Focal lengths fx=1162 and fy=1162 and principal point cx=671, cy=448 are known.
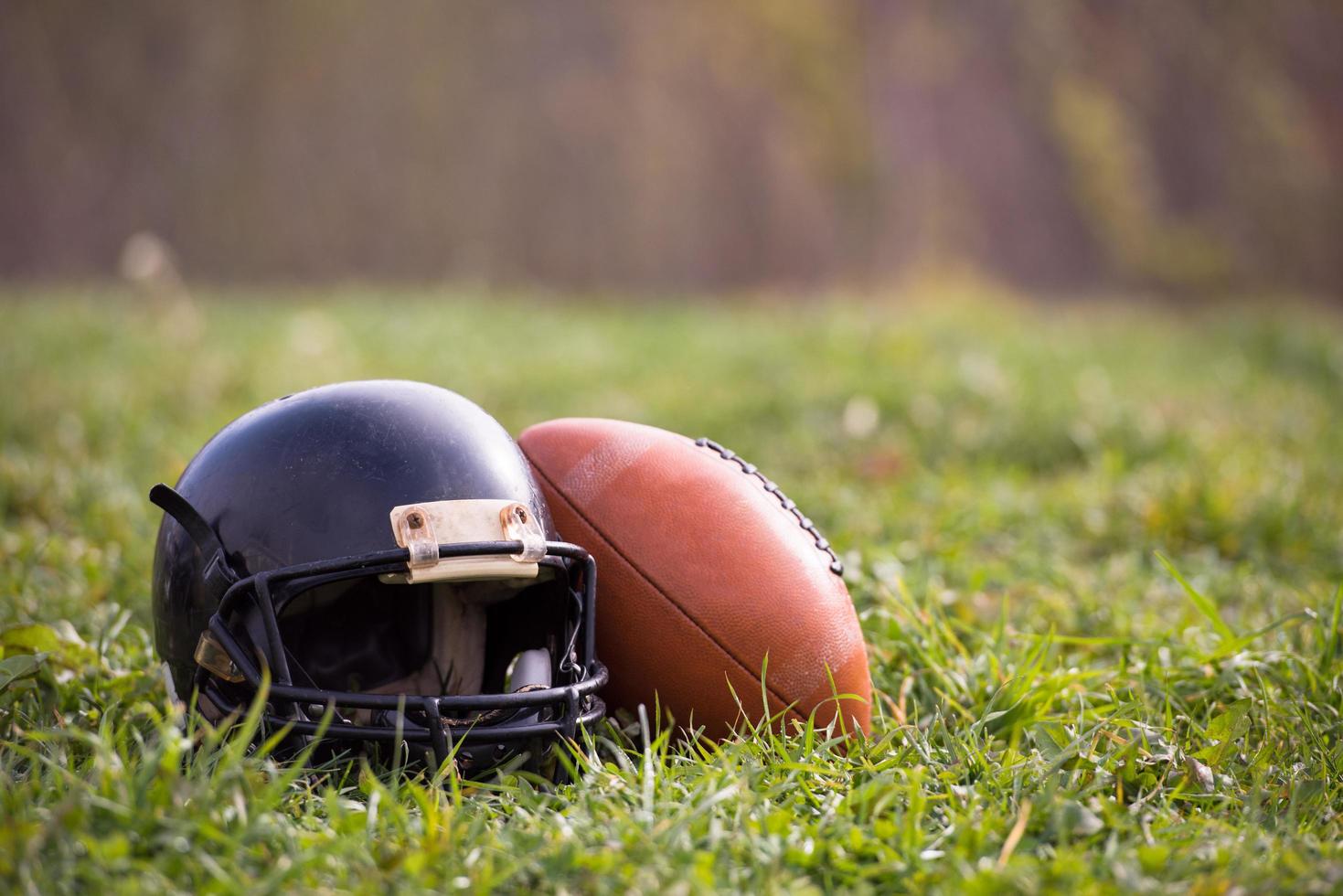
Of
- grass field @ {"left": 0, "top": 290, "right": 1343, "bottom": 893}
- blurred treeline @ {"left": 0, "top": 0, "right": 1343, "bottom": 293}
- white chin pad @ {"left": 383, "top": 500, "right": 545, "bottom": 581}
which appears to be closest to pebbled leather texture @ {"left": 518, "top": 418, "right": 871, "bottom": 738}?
grass field @ {"left": 0, "top": 290, "right": 1343, "bottom": 893}

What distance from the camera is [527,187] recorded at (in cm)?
1495

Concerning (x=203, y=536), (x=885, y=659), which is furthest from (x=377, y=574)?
(x=885, y=659)

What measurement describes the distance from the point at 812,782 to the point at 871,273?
13.0 m

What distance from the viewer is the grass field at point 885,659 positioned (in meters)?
1.49

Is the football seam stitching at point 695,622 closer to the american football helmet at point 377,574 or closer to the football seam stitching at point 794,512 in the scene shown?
the american football helmet at point 377,574

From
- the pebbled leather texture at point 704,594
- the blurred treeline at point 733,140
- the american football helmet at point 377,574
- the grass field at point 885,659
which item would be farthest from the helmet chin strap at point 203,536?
the blurred treeline at point 733,140

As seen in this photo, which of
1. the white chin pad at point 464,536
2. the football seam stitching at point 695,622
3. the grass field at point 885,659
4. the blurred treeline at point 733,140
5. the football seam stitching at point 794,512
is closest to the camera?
the grass field at point 885,659

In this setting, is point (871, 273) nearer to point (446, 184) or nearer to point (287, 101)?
point (446, 184)

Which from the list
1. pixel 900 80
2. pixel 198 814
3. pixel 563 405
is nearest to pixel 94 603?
pixel 198 814

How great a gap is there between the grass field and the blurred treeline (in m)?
8.37

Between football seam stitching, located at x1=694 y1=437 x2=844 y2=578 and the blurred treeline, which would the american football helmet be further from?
the blurred treeline

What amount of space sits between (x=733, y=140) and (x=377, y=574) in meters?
13.9

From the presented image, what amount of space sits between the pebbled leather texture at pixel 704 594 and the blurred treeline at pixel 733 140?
1267cm

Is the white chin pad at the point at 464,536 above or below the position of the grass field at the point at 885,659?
above
